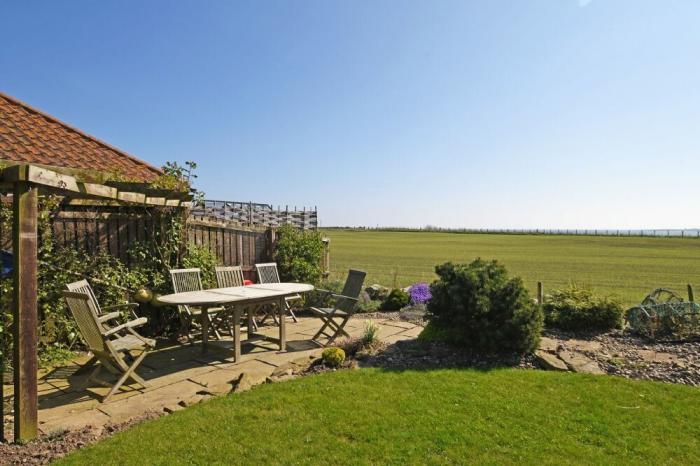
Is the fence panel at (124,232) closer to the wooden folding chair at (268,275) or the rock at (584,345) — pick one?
the wooden folding chair at (268,275)

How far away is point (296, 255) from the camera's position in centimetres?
1018

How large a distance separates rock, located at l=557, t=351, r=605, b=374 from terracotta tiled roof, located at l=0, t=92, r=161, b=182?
6980 millimetres

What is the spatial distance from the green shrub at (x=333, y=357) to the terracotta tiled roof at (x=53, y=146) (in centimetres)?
446

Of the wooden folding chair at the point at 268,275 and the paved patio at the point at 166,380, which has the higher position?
the wooden folding chair at the point at 268,275

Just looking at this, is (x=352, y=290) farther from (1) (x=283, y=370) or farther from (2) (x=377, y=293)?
(2) (x=377, y=293)

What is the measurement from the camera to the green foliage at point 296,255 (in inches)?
394

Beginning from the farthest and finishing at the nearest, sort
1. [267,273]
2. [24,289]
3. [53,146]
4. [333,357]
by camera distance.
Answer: [267,273], [53,146], [333,357], [24,289]

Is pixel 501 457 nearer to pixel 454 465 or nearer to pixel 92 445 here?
pixel 454 465

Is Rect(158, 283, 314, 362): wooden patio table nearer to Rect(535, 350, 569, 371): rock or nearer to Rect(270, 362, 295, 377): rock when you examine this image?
Rect(270, 362, 295, 377): rock

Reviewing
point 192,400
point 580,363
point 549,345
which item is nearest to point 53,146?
point 192,400

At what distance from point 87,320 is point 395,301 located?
647cm

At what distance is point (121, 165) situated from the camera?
870 cm

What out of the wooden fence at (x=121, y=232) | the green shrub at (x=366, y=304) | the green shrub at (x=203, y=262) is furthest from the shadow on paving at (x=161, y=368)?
the green shrub at (x=366, y=304)

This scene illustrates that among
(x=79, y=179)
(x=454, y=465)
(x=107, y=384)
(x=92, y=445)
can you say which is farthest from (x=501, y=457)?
(x=79, y=179)
